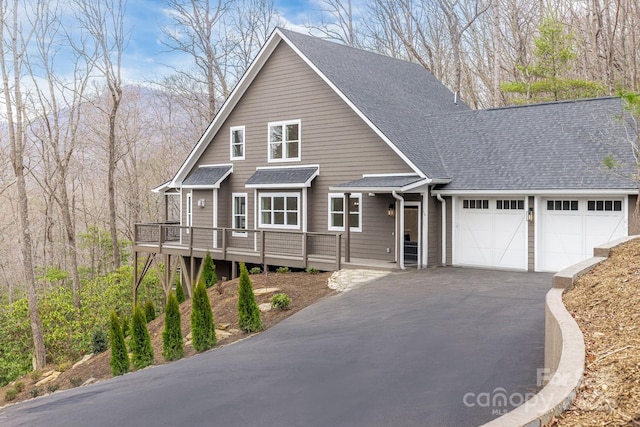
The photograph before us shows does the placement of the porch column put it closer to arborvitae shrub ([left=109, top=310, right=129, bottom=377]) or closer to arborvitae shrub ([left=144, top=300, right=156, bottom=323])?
arborvitae shrub ([left=144, top=300, right=156, bottom=323])

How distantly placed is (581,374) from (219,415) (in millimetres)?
3829

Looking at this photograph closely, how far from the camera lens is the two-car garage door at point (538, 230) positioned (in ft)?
45.4

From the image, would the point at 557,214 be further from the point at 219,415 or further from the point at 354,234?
the point at 219,415

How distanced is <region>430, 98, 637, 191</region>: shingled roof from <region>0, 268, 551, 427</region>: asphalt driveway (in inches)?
196

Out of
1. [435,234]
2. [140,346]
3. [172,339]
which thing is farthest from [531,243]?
[140,346]

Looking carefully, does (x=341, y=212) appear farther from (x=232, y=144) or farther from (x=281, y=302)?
(x=281, y=302)

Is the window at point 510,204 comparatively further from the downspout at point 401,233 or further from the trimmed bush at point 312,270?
the trimmed bush at point 312,270

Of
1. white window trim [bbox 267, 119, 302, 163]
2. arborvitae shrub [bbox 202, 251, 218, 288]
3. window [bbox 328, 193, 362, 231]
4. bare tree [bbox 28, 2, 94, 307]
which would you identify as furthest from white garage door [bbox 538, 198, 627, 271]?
bare tree [bbox 28, 2, 94, 307]

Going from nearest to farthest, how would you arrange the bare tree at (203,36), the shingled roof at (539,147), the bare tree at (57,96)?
1. the shingled roof at (539,147)
2. the bare tree at (57,96)
3. the bare tree at (203,36)

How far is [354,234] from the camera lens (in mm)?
17312

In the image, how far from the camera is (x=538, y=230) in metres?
14.7

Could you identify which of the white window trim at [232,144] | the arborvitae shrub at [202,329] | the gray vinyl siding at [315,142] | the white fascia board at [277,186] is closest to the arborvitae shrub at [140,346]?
the arborvitae shrub at [202,329]

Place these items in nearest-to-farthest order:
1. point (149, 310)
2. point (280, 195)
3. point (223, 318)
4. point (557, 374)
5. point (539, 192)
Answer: point (557, 374) < point (223, 318) < point (539, 192) < point (149, 310) < point (280, 195)

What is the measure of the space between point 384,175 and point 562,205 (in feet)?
16.7
